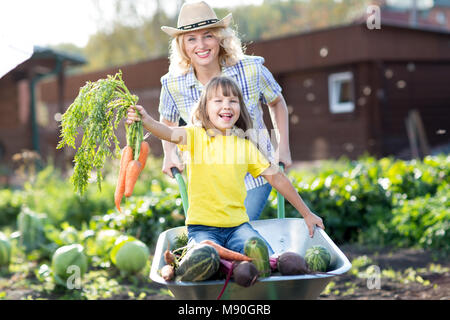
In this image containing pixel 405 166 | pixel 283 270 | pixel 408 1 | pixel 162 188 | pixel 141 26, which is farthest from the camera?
pixel 141 26

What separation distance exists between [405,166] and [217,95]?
13.4 ft

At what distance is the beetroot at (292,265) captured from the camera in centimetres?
208

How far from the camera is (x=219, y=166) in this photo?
2.43 metres

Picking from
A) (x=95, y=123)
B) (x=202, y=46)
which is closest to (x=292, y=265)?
(x=95, y=123)

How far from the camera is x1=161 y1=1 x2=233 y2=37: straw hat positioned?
Answer: 278 cm

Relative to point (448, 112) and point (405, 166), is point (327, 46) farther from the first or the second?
point (405, 166)

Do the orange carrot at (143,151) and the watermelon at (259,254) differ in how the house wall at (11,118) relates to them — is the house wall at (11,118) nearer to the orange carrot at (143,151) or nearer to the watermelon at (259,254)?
the orange carrot at (143,151)

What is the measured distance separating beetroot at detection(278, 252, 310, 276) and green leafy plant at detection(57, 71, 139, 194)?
2.40 ft

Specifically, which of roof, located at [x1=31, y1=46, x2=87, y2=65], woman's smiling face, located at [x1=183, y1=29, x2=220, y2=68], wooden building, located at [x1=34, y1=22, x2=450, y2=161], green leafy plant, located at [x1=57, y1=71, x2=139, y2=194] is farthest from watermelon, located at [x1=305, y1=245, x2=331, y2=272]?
roof, located at [x1=31, y1=46, x2=87, y2=65]

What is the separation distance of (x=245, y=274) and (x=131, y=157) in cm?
73

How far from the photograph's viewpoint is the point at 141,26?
1451 inches

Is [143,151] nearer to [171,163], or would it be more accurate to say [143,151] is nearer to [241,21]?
[171,163]

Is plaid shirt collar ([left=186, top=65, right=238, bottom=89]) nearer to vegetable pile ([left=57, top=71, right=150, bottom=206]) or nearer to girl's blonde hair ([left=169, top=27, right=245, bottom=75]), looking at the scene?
girl's blonde hair ([left=169, top=27, right=245, bottom=75])
